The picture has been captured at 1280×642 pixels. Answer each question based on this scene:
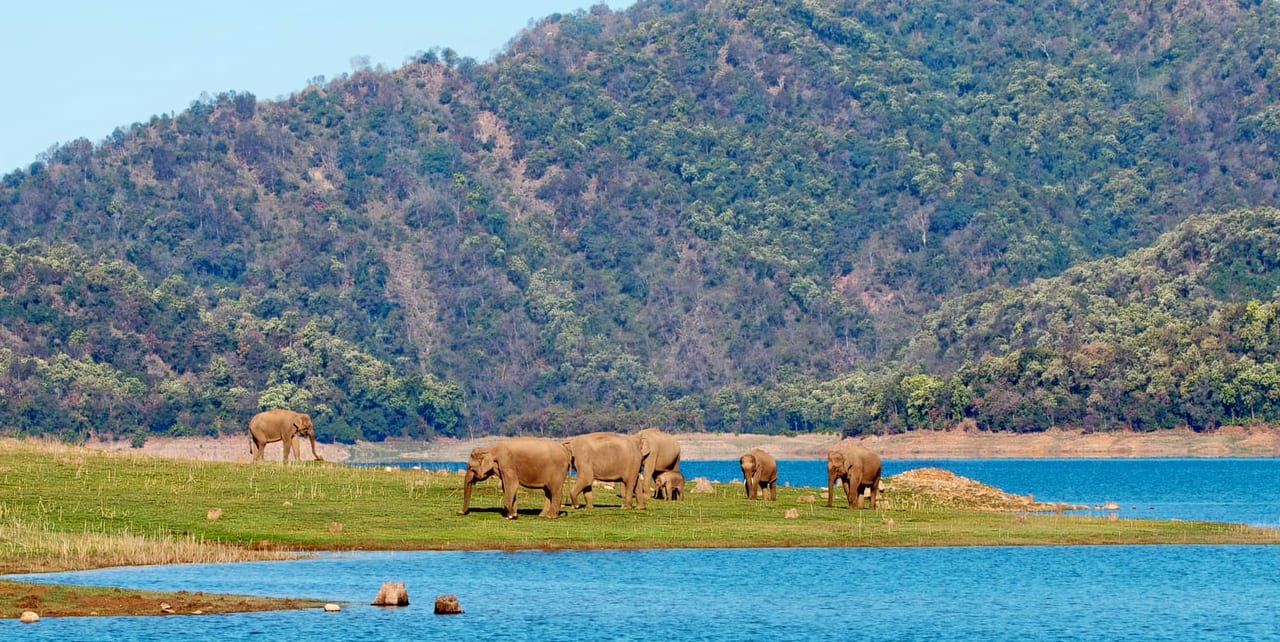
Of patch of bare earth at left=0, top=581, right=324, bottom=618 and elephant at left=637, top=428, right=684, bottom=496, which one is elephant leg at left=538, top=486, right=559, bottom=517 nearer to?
elephant at left=637, top=428, right=684, bottom=496

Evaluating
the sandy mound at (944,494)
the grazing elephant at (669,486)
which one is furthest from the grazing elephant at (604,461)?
the sandy mound at (944,494)

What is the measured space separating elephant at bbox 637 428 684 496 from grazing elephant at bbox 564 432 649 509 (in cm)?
368

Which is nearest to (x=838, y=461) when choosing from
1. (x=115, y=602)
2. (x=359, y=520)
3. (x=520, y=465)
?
(x=520, y=465)

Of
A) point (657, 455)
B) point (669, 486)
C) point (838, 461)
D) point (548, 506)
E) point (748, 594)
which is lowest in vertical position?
point (748, 594)

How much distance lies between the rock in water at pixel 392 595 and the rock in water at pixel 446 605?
0.88 metres

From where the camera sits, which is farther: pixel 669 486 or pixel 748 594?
pixel 669 486

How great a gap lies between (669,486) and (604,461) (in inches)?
307

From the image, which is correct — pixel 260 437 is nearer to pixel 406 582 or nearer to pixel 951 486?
pixel 951 486

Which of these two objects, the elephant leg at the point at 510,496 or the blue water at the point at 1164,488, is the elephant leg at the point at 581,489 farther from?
the blue water at the point at 1164,488

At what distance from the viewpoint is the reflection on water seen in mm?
45250

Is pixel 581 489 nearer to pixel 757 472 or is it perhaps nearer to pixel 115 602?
pixel 757 472

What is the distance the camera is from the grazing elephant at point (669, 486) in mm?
76062

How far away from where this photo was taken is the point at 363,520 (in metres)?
65.3

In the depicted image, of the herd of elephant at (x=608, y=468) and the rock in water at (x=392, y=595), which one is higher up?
the herd of elephant at (x=608, y=468)
